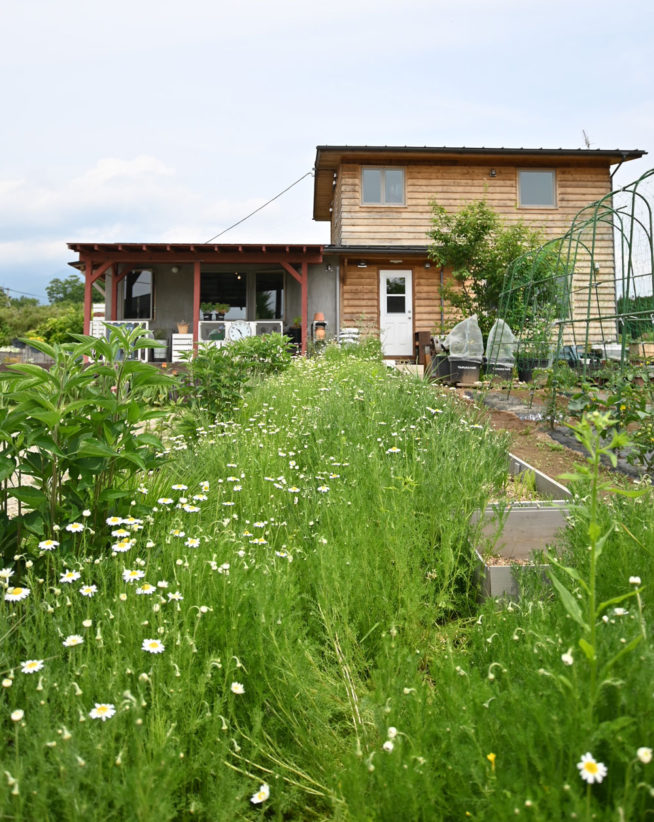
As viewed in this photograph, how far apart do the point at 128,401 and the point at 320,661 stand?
1.34 metres

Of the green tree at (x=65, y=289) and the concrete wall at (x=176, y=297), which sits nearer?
the concrete wall at (x=176, y=297)

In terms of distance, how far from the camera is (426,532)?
298cm

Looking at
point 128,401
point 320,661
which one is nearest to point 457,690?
point 320,661

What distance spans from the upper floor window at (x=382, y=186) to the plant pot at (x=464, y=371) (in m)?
8.19

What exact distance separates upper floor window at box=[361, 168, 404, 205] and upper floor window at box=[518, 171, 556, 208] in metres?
3.45

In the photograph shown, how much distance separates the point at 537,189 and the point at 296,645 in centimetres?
1765

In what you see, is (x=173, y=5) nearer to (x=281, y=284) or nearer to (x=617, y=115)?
(x=281, y=284)

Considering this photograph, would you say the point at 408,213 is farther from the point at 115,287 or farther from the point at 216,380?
the point at 216,380

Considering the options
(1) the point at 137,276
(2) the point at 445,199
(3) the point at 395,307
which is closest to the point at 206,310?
(1) the point at 137,276

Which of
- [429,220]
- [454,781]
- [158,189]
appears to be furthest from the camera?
[158,189]

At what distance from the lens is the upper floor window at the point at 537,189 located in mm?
16781

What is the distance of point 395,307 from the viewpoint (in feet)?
54.0

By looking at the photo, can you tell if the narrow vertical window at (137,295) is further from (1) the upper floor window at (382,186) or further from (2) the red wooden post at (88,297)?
(1) the upper floor window at (382,186)

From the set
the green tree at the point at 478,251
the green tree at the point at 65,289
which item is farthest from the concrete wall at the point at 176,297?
the green tree at the point at 65,289
